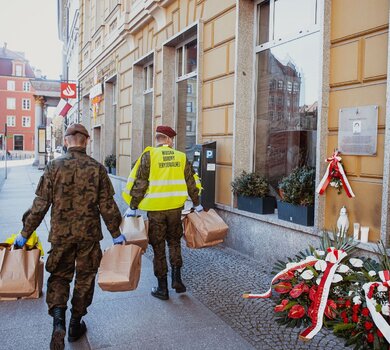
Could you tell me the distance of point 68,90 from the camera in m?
20.5

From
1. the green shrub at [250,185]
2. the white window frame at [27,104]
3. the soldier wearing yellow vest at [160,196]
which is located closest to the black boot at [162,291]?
the soldier wearing yellow vest at [160,196]

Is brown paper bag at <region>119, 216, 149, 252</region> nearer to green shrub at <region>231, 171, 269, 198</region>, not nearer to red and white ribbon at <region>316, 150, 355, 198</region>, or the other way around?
red and white ribbon at <region>316, 150, 355, 198</region>

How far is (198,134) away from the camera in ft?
26.8

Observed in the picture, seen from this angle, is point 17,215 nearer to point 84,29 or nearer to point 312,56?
point 312,56

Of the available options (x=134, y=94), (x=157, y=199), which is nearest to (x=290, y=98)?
(x=157, y=199)

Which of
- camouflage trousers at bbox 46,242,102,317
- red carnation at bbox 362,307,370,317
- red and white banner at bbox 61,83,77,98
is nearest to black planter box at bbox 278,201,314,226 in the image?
red carnation at bbox 362,307,370,317

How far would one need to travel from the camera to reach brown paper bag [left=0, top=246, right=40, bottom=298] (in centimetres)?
364

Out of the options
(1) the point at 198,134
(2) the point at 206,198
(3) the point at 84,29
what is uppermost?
(3) the point at 84,29

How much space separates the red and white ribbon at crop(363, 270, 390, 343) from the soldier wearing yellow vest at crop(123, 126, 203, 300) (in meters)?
2.27

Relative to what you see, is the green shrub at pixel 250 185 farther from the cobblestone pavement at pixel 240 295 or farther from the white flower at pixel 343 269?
the white flower at pixel 343 269

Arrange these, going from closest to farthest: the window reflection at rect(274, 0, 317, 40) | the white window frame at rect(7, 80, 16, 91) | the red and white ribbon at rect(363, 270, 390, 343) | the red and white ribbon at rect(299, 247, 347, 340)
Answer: the red and white ribbon at rect(363, 270, 390, 343)
the red and white ribbon at rect(299, 247, 347, 340)
the window reflection at rect(274, 0, 317, 40)
the white window frame at rect(7, 80, 16, 91)

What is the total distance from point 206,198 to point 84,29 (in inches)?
654

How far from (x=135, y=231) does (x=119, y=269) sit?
864 millimetres

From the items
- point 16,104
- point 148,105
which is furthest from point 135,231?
point 16,104
